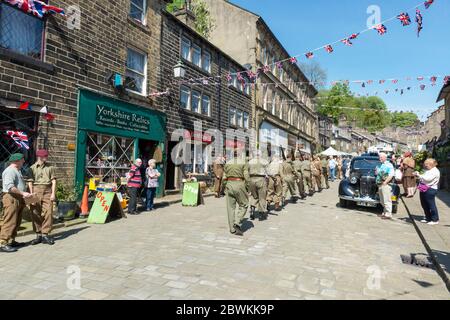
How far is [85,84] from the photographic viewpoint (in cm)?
1047

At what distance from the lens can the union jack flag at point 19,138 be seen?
8.16 m

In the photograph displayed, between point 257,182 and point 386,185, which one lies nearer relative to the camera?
point 257,182

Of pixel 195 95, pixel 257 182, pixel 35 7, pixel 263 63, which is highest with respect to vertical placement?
pixel 263 63

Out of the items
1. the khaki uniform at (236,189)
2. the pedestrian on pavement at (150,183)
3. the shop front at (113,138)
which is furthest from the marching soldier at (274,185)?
the shop front at (113,138)

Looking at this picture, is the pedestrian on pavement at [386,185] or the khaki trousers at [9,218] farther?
the pedestrian on pavement at [386,185]

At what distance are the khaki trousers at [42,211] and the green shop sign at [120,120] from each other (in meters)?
4.88

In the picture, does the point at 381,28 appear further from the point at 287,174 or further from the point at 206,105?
the point at 206,105

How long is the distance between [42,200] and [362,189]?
937 cm

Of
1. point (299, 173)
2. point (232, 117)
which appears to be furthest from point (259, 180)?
point (232, 117)

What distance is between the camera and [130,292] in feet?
12.4

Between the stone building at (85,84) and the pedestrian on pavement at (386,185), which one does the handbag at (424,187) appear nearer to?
the pedestrian on pavement at (386,185)

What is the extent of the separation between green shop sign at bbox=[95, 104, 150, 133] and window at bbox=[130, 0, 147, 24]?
13.5 ft

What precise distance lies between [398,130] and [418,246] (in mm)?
98000
